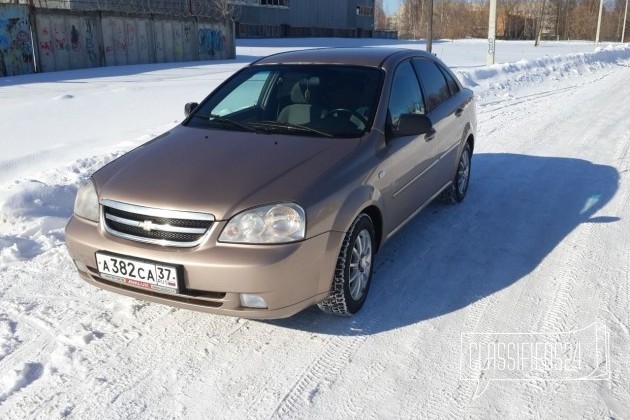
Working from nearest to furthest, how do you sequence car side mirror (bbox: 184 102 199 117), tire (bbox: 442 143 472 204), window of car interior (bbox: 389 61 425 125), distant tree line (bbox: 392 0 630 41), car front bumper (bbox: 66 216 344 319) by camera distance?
1. car front bumper (bbox: 66 216 344 319)
2. window of car interior (bbox: 389 61 425 125)
3. car side mirror (bbox: 184 102 199 117)
4. tire (bbox: 442 143 472 204)
5. distant tree line (bbox: 392 0 630 41)

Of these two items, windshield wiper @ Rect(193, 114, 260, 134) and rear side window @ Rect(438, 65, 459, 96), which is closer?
windshield wiper @ Rect(193, 114, 260, 134)

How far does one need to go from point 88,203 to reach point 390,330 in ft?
6.57

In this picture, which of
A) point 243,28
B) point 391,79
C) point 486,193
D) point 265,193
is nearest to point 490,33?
point 486,193

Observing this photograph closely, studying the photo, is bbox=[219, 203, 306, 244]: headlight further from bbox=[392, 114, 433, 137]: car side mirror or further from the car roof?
the car roof

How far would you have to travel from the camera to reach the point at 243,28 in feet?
154

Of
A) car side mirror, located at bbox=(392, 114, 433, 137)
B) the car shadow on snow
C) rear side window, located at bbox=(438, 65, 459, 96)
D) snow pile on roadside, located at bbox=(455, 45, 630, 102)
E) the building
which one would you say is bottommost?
the car shadow on snow

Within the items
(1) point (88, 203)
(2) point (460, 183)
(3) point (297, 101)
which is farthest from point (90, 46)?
(1) point (88, 203)

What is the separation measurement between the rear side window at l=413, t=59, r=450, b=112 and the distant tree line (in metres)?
78.6

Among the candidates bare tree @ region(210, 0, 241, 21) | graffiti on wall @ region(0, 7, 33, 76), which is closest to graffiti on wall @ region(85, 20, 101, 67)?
graffiti on wall @ region(0, 7, 33, 76)

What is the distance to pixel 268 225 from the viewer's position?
3.01 metres

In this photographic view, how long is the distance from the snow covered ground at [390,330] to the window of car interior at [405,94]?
1104mm

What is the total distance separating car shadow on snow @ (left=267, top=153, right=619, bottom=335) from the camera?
3650mm

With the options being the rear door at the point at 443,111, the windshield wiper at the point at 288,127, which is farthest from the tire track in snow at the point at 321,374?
the rear door at the point at 443,111

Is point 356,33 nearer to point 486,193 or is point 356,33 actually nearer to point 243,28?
point 243,28
